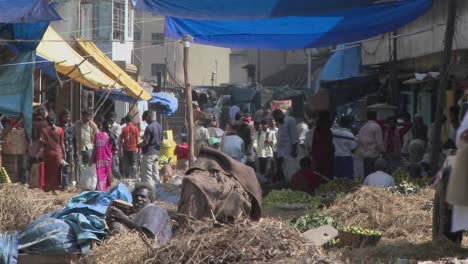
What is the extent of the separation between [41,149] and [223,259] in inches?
347

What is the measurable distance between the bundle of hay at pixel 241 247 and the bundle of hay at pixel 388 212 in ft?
9.43

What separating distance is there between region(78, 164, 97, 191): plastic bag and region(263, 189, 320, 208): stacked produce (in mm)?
3556

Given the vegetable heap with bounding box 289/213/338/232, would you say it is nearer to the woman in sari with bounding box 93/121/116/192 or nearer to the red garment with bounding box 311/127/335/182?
the red garment with bounding box 311/127/335/182

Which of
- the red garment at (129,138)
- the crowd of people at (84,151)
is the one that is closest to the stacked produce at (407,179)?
the crowd of people at (84,151)

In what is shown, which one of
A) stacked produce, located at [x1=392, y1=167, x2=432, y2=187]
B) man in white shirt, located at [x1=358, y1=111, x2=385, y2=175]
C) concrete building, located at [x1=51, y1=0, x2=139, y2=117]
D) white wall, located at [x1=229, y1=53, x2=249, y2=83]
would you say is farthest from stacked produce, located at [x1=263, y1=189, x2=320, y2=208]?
white wall, located at [x1=229, y1=53, x2=249, y2=83]

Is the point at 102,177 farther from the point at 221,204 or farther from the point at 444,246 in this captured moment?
the point at 444,246

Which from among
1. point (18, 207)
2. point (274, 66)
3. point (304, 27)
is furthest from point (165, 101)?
point (274, 66)

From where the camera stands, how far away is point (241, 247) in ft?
19.8

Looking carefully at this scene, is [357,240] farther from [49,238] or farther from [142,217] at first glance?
[49,238]

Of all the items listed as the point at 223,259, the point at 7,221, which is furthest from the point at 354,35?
the point at 223,259

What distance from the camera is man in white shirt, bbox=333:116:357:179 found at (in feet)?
45.4

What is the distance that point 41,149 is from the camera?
14242 millimetres

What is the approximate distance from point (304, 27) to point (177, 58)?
37416mm

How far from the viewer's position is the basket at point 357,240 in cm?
827
